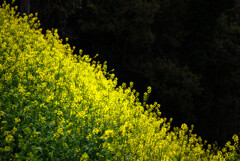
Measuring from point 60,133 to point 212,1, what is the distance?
1615cm

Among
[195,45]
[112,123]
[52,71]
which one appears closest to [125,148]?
[112,123]

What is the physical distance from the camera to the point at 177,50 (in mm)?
17703

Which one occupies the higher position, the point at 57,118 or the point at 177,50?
the point at 177,50

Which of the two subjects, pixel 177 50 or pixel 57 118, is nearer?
pixel 57 118

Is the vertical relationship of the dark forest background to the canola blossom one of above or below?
above

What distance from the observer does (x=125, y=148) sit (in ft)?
15.5

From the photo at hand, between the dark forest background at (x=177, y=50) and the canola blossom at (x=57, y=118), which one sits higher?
the dark forest background at (x=177, y=50)

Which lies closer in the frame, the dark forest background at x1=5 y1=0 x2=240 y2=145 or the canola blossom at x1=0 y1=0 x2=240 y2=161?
the canola blossom at x1=0 y1=0 x2=240 y2=161

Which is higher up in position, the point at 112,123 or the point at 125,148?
the point at 112,123

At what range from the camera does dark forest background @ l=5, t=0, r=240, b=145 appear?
48.2 ft

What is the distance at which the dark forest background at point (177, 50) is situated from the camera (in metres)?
14.7

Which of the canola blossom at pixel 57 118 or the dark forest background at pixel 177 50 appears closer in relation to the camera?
the canola blossom at pixel 57 118

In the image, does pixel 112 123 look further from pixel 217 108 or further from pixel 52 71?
pixel 217 108

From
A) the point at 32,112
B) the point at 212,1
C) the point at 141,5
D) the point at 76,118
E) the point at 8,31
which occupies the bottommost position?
the point at 32,112
